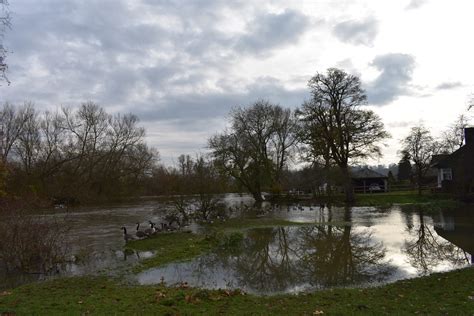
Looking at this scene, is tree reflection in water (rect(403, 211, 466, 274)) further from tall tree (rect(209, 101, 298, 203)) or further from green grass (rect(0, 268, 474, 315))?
tall tree (rect(209, 101, 298, 203))

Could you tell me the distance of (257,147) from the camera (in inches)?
1914

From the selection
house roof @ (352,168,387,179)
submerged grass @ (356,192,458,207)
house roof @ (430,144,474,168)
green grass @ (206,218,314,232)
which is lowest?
green grass @ (206,218,314,232)

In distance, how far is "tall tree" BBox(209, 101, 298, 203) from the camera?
155 ft

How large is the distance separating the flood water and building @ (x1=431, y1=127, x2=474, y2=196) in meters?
17.5

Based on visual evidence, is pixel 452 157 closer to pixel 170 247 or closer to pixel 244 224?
pixel 244 224

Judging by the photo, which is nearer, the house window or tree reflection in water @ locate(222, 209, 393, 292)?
tree reflection in water @ locate(222, 209, 393, 292)

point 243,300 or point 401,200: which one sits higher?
point 401,200

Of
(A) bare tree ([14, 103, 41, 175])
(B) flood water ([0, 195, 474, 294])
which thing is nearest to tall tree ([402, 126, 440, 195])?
(B) flood water ([0, 195, 474, 294])

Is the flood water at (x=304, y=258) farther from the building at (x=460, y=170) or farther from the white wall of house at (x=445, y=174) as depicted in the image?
the white wall of house at (x=445, y=174)

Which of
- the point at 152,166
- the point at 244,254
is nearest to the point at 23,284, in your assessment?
the point at 244,254

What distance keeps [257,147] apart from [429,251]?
3353 cm

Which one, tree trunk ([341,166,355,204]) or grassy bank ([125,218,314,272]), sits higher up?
tree trunk ([341,166,355,204])

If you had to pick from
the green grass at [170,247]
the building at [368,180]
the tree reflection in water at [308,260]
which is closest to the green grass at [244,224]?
the tree reflection in water at [308,260]

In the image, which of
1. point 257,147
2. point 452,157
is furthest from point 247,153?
point 452,157
